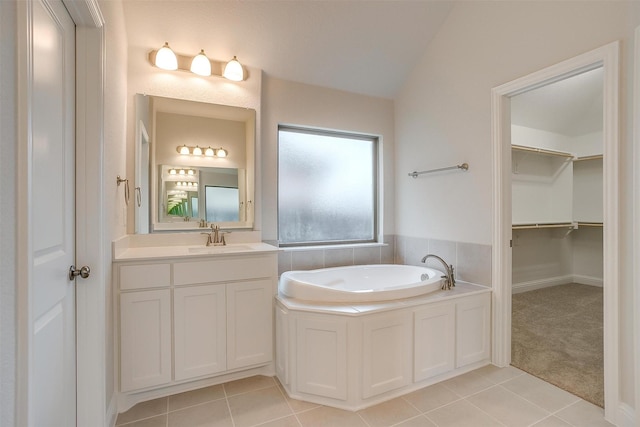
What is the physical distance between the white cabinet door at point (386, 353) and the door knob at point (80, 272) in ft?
4.92

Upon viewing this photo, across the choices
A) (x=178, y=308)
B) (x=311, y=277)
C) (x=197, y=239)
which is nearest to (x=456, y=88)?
(x=311, y=277)

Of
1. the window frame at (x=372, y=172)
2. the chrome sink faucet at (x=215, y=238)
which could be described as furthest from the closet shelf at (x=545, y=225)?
the chrome sink faucet at (x=215, y=238)

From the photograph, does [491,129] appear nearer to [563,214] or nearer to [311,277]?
[311,277]

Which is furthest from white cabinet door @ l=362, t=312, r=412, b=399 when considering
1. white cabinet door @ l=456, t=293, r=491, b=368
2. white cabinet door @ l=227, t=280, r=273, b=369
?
white cabinet door @ l=227, t=280, r=273, b=369

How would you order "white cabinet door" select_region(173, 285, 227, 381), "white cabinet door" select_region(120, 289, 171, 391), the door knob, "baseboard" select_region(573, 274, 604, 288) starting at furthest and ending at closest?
"baseboard" select_region(573, 274, 604, 288) → "white cabinet door" select_region(173, 285, 227, 381) → "white cabinet door" select_region(120, 289, 171, 391) → the door knob

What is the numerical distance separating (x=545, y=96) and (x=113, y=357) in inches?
195

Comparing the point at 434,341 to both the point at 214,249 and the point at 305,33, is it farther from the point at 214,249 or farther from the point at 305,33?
the point at 305,33

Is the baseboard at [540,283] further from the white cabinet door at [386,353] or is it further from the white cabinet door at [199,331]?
the white cabinet door at [199,331]

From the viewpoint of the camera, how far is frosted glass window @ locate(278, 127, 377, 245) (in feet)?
9.85

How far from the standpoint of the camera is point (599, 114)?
12.7 feet

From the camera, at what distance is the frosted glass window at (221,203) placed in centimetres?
252

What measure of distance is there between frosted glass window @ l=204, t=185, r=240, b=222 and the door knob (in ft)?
3.76

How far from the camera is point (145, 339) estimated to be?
1.81m

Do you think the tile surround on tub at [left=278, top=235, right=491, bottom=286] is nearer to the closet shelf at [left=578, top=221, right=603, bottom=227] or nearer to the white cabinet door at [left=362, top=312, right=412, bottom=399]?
the white cabinet door at [left=362, top=312, right=412, bottom=399]
